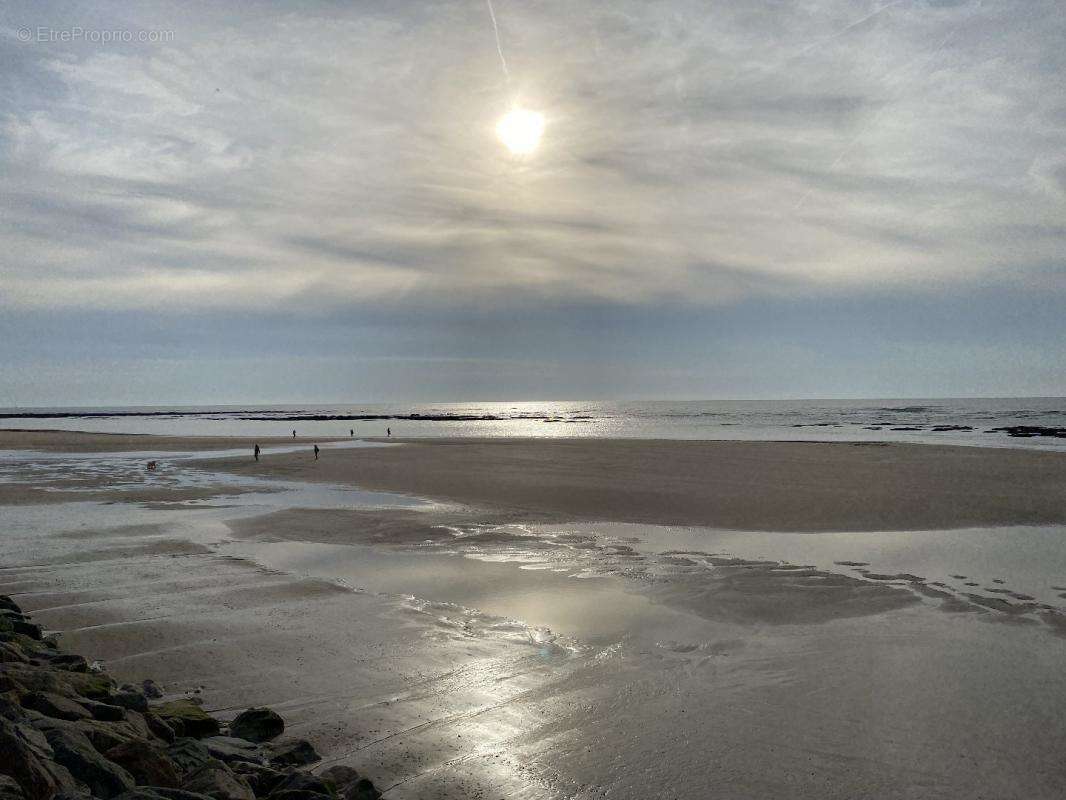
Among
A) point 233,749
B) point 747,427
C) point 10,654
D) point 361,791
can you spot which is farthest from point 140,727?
point 747,427

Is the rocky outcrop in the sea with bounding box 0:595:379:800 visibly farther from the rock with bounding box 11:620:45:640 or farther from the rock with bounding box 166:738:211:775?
the rock with bounding box 11:620:45:640

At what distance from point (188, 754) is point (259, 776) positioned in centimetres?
61

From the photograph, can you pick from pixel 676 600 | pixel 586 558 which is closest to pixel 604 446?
pixel 586 558

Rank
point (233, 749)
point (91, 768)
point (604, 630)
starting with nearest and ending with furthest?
point (91, 768)
point (233, 749)
point (604, 630)

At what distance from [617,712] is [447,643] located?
2834 mm

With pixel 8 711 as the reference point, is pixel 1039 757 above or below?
below

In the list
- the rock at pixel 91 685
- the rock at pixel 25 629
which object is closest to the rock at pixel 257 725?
the rock at pixel 91 685

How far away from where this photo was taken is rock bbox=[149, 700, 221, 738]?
6.43m

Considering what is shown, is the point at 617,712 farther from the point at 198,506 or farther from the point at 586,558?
the point at 198,506

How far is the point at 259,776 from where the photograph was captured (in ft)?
18.1

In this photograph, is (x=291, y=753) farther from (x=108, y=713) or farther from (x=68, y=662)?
(x=68, y=662)

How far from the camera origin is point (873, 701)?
7277 millimetres

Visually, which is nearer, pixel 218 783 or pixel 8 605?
pixel 218 783

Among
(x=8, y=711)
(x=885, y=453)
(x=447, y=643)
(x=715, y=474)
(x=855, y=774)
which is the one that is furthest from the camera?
(x=885, y=453)
